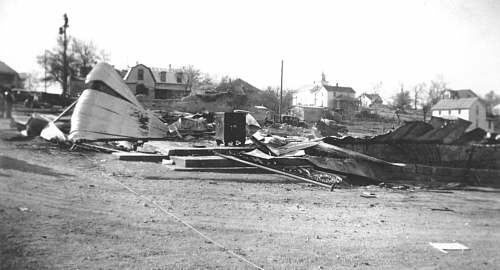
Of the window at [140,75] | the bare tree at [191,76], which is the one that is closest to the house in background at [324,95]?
the bare tree at [191,76]

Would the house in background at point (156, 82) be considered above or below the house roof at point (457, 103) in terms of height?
above

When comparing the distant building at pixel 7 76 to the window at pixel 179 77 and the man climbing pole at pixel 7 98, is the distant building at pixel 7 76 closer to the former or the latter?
the man climbing pole at pixel 7 98

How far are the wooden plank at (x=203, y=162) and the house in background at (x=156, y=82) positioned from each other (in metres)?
31.5

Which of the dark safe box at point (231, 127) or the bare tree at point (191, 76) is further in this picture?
the bare tree at point (191, 76)

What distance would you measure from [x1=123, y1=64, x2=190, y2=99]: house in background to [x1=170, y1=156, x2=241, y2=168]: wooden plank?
1242 inches

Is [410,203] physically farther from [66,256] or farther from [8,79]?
[8,79]

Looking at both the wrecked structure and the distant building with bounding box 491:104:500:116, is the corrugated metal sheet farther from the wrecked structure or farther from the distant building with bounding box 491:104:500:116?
the wrecked structure

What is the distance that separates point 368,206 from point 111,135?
31.4 ft

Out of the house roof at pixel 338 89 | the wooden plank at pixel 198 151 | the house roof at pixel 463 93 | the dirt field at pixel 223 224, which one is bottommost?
the dirt field at pixel 223 224

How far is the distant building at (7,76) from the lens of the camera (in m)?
3.96

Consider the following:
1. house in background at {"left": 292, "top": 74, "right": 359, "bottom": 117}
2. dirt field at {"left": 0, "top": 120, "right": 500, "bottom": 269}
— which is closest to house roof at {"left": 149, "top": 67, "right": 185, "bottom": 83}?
house in background at {"left": 292, "top": 74, "right": 359, "bottom": 117}

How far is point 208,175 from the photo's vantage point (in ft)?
27.9

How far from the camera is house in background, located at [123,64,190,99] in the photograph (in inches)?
1642

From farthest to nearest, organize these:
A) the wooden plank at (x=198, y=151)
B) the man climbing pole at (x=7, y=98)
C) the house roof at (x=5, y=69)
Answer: the wooden plank at (x=198, y=151) < the man climbing pole at (x=7, y=98) < the house roof at (x=5, y=69)
